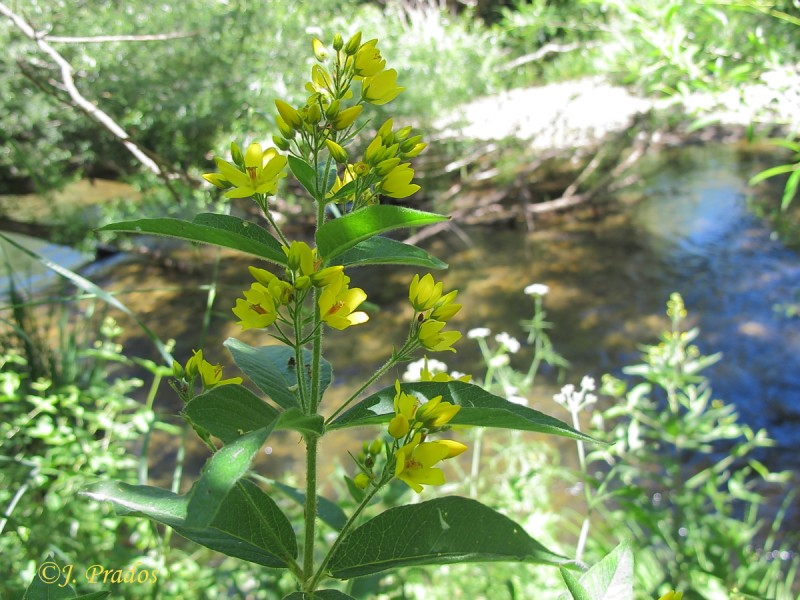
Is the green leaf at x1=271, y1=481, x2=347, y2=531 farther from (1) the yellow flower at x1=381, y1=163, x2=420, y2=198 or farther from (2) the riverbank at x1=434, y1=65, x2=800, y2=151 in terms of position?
(2) the riverbank at x1=434, y1=65, x2=800, y2=151

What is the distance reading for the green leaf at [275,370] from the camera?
648mm

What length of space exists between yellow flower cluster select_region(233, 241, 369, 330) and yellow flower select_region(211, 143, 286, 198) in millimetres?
75

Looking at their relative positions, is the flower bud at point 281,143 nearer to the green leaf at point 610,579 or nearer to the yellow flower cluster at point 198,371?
the yellow flower cluster at point 198,371

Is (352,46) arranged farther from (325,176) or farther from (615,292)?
(615,292)

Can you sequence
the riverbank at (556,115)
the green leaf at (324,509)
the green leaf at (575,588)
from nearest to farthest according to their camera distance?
the green leaf at (575,588)
the green leaf at (324,509)
the riverbank at (556,115)

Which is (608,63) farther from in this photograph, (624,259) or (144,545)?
(144,545)

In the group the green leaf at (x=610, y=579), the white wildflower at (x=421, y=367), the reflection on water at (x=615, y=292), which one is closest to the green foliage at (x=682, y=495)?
the white wildflower at (x=421, y=367)

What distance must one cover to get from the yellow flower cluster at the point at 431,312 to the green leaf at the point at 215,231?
139 millimetres

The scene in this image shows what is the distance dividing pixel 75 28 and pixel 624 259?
13.5 feet

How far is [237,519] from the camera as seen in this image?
0.62 m

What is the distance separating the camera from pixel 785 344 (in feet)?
12.6

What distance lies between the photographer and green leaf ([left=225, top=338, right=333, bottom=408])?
2.13ft

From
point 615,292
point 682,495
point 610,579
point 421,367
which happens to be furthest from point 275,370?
point 615,292

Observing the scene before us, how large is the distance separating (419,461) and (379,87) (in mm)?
389
